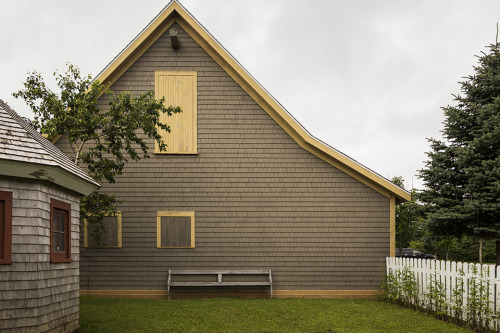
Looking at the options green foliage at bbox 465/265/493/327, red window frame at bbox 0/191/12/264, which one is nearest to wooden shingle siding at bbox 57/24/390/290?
green foliage at bbox 465/265/493/327

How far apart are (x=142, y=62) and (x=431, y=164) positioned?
32.8 ft

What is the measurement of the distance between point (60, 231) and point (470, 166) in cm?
1237

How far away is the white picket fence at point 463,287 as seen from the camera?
9.84 m

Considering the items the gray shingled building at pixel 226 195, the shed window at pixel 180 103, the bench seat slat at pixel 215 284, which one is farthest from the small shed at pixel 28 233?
the shed window at pixel 180 103

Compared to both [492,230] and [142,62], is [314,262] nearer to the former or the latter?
[492,230]

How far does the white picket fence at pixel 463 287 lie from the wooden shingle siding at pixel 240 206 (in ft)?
8.76

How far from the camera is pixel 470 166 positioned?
54.5 feet

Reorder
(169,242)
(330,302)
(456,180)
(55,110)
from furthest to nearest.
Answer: (456,180)
(169,242)
(330,302)
(55,110)

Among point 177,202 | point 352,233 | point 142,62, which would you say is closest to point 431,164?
point 352,233

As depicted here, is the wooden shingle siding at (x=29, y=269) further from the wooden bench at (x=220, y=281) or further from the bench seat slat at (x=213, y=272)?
the bench seat slat at (x=213, y=272)

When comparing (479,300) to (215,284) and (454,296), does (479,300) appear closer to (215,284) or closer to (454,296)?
(454,296)

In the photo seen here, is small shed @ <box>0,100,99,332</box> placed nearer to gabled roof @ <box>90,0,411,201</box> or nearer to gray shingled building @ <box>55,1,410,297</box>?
gray shingled building @ <box>55,1,410,297</box>

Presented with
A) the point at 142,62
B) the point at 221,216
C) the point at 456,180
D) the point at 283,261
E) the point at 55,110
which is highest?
the point at 142,62

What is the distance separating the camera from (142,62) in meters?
15.9
